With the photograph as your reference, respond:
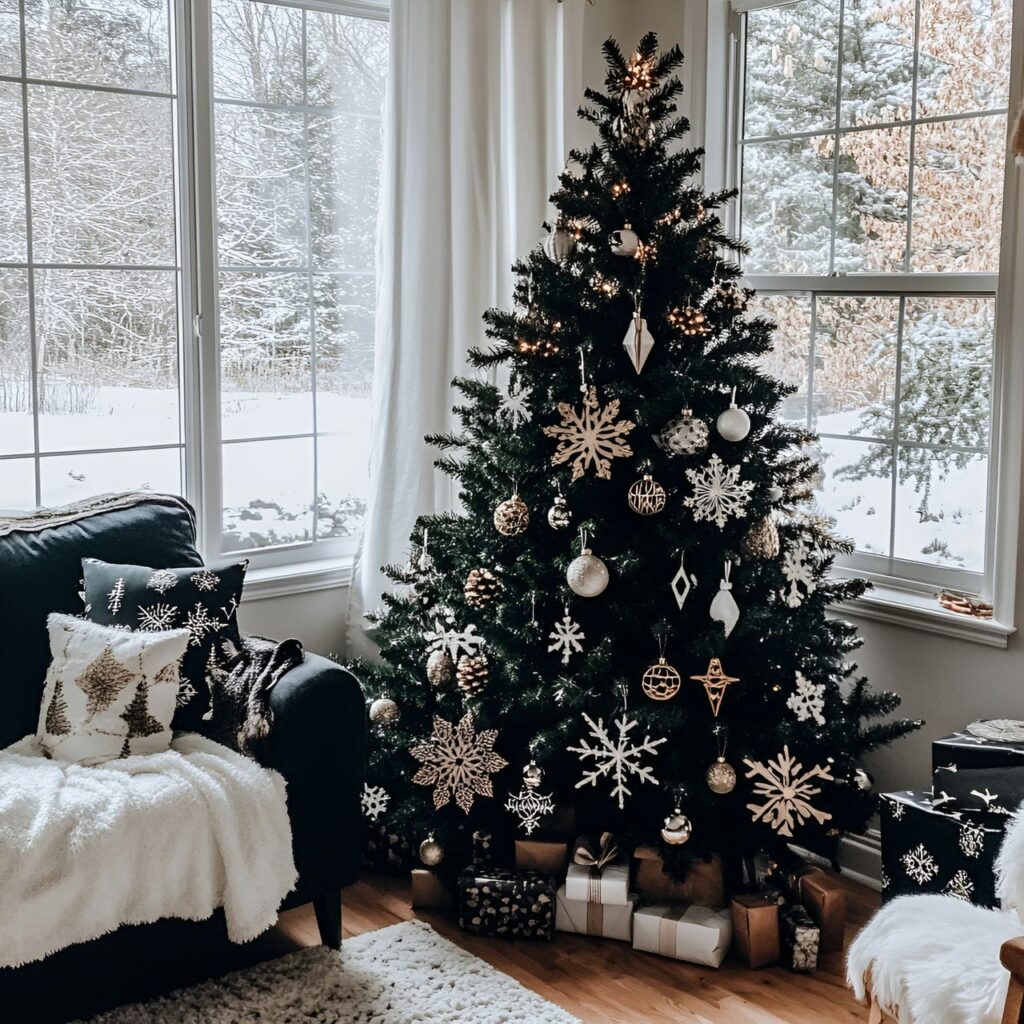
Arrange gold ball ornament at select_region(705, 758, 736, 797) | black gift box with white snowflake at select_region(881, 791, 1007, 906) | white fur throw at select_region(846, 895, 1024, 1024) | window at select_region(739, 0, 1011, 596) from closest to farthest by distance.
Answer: white fur throw at select_region(846, 895, 1024, 1024), black gift box with white snowflake at select_region(881, 791, 1007, 906), gold ball ornament at select_region(705, 758, 736, 797), window at select_region(739, 0, 1011, 596)

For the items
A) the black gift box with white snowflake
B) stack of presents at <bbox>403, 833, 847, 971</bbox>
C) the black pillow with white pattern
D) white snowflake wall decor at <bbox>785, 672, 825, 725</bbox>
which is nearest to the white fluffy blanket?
the black pillow with white pattern

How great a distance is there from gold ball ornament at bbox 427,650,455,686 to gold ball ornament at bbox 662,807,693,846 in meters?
0.62

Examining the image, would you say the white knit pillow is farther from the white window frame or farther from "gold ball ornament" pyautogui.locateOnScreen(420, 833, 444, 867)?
the white window frame

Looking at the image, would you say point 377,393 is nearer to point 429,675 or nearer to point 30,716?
point 429,675

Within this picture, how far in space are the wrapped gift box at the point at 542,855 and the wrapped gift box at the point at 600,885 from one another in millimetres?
59

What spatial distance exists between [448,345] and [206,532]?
2.92ft

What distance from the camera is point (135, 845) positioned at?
2344mm

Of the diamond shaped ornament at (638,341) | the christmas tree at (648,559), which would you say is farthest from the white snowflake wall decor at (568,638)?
the diamond shaped ornament at (638,341)

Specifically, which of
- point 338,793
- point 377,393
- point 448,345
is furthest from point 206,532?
point 338,793

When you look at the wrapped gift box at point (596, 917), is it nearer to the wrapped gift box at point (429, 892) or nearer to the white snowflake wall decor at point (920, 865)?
the wrapped gift box at point (429, 892)

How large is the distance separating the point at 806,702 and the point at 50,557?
5.74ft

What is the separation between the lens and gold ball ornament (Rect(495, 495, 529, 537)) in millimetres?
2836

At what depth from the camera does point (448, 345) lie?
145 inches

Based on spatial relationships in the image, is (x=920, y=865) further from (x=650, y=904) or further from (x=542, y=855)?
(x=542, y=855)
